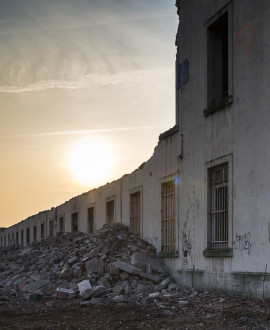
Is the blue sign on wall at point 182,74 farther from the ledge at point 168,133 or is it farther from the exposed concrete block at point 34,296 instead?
the exposed concrete block at point 34,296

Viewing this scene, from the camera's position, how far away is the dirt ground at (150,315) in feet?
28.5

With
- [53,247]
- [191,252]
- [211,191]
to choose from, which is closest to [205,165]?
[211,191]

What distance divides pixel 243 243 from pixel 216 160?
2247 millimetres

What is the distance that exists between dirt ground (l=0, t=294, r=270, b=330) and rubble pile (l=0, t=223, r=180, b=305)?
0.87m

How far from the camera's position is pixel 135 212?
18.8m

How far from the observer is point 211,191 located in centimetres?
1276

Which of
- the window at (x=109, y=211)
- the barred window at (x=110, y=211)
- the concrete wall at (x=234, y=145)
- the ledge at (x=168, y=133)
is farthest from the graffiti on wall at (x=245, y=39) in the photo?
the window at (x=109, y=211)

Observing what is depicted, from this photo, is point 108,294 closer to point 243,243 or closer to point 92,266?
point 92,266

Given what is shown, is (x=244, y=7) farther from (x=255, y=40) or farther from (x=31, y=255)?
(x=31, y=255)

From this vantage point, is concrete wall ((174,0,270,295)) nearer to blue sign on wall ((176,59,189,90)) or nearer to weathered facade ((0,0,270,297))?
weathered facade ((0,0,270,297))

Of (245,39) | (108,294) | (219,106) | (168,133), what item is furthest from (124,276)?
(245,39)

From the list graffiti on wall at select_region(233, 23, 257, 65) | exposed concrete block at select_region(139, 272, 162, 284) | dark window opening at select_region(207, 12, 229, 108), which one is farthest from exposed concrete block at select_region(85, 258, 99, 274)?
graffiti on wall at select_region(233, 23, 257, 65)

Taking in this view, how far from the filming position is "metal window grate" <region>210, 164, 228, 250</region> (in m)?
12.1

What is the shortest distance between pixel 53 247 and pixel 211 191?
9.06 m
